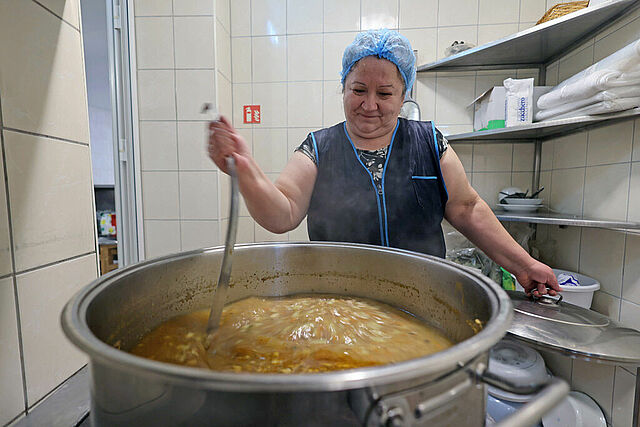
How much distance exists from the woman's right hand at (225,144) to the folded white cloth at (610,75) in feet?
4.51

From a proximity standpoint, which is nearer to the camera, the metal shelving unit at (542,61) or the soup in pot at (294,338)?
the soup in pot at (294,338)

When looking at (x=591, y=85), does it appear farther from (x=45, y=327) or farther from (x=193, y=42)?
(x=193, y=42)

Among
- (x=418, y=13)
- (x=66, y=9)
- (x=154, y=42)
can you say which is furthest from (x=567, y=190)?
(x=154, y=42)

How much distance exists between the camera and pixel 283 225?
3.12ft

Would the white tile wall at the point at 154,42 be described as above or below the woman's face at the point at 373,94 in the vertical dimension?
above

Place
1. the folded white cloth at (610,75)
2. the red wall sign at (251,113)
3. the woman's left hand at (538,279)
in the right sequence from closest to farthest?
the woman's left hand at (538,279)
the folded white cloth at (610,75)
the red wall sign at (251,113)

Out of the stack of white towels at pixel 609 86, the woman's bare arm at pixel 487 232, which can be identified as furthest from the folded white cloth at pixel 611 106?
the woman's bare arm at pixel 487 232

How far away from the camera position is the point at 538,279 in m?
0.90

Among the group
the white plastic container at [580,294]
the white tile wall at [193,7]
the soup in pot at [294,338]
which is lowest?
the white plastic container at [580,294]

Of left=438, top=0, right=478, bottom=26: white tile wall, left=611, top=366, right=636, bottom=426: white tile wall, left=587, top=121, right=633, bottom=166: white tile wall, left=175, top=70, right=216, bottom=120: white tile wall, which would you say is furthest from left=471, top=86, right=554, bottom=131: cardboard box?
left=175, top=70, right=216, bottom=120: white tile wall

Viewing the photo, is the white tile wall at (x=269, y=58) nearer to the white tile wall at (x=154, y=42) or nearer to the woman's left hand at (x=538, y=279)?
the white tile wall at (x=154, y=42)

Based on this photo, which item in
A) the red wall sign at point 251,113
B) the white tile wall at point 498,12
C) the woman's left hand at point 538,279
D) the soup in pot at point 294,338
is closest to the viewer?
the soup in pot at point 294,338

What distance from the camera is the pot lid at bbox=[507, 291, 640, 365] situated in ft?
2.43

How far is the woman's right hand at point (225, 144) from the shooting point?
2.05ft
